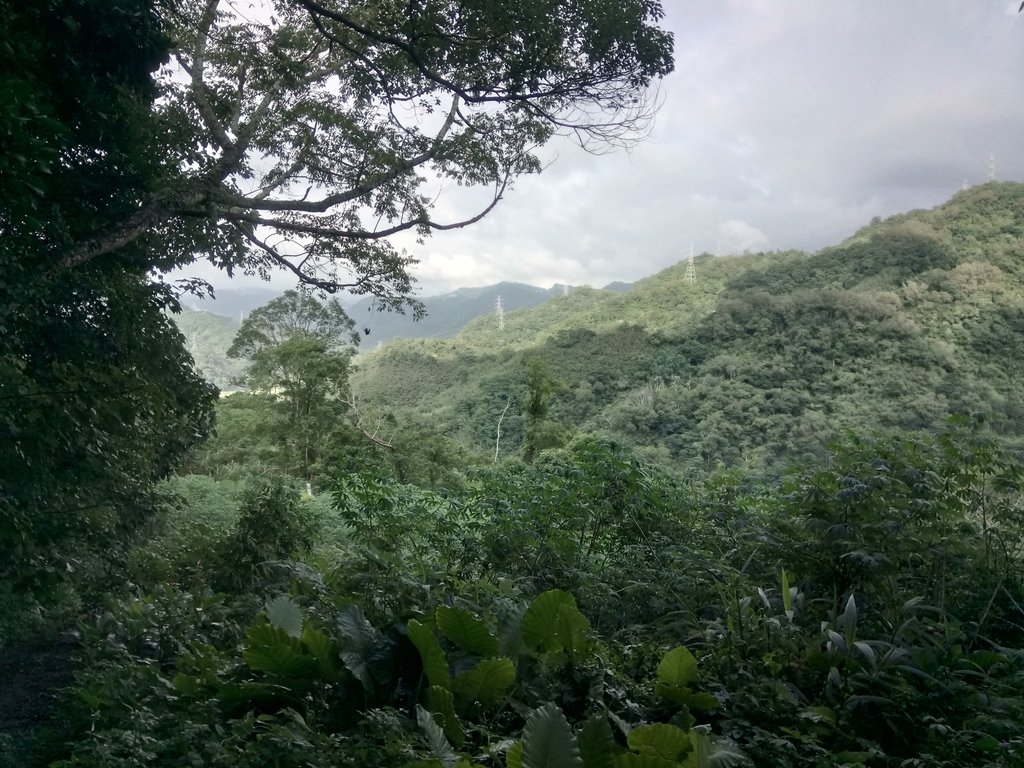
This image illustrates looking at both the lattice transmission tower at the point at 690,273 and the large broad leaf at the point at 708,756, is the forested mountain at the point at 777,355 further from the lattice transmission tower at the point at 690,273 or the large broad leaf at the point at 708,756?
the large broad leaf at the point at 708,756

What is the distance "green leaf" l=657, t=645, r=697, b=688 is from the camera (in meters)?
2.71

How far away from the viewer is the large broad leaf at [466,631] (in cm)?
265

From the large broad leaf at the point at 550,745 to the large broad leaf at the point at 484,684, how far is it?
523 mm

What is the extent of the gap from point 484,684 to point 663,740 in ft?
2.13

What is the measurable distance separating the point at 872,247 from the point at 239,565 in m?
36.4

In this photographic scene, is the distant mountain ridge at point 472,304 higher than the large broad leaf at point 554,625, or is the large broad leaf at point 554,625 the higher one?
the distant mountain ridge at point 472,304

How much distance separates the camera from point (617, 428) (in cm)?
2470

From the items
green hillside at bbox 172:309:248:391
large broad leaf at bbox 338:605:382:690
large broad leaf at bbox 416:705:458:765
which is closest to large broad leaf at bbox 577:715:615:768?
large broad leaf at bbox 416:705:458:765

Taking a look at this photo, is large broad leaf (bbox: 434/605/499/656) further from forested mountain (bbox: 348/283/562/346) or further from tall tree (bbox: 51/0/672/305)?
forested mountain (bbox: 348/283/562/346)

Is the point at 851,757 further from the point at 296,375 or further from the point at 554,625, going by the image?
the point at 296,375

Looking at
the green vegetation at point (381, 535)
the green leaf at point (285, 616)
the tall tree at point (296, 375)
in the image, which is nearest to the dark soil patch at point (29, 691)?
the green vegetation at point (381, 535)

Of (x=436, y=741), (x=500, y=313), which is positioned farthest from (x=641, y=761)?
(x=500, y=313)

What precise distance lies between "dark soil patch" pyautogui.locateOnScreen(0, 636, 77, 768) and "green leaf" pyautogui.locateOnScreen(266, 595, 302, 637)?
816 mm

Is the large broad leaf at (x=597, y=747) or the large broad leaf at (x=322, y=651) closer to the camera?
the large broad leaf at (x=597, y=747)
